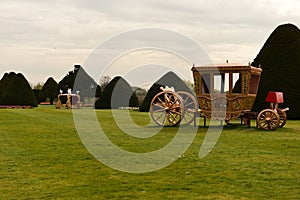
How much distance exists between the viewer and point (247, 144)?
11609 mm

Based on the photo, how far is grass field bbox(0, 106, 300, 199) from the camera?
6.20 m

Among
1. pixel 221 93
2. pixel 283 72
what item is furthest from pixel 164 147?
pixel 283 72

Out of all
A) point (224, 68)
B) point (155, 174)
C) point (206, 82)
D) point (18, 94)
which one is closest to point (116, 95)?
point (18, 94)

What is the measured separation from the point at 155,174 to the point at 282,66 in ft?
58.4

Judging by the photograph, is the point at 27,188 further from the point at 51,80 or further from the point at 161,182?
the point at 51,80

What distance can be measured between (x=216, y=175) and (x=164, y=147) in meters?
3.58

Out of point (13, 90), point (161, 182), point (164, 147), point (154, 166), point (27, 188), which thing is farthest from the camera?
point (13, 90)

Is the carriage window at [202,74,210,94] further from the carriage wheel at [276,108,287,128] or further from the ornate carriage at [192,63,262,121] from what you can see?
the carriage wheel at [276,108,287,128]

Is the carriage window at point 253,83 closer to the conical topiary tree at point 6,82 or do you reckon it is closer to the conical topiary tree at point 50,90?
the conical topiary tree at point 6,82

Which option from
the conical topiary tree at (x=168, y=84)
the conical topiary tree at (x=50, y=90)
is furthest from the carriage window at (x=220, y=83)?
the conical topiary tree at (x=50, y=90)

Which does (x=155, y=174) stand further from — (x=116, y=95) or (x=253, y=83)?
(x=116, y=95)

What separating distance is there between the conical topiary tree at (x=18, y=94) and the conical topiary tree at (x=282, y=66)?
22.1m

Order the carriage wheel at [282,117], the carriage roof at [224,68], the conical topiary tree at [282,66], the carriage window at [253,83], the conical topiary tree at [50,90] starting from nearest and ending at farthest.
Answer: the carriage roof at [224,68]
the carriage window at [253,83]
the carriage wheel at [282,117]
the conical topiary tree at [282,66]
the conical topiary tree at [50,90]

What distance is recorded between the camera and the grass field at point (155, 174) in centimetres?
620
